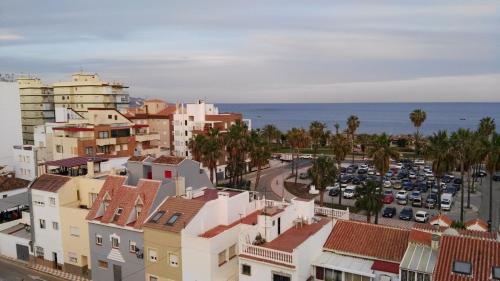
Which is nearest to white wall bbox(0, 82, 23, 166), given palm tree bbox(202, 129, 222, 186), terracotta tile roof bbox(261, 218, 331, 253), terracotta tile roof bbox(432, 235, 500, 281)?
palm tree bbox(202, 129, 222, 186)

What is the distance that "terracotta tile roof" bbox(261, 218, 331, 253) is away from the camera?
89.2ft

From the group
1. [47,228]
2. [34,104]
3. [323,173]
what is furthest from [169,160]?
[34,104]

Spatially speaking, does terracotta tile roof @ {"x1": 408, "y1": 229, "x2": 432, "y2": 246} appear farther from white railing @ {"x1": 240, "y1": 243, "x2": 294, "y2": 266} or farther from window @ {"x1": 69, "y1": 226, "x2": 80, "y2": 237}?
window @ {"x1": 69, "y1": 226, "x2": 80, "y2": 237}

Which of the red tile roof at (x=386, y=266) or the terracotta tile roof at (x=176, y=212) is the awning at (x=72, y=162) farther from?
the red tile roof at (x=386, y=266)

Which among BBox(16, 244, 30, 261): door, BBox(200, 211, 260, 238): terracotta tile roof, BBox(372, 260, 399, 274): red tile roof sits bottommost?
BBox(16, 244, 30, 261): door

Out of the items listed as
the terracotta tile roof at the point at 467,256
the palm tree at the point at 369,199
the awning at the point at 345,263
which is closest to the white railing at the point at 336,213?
→ the awning at the point at 345,263

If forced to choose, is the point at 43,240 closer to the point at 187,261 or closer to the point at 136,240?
the point at 136,240

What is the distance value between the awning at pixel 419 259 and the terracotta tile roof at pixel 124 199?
1900 cm

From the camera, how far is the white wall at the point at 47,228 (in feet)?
129

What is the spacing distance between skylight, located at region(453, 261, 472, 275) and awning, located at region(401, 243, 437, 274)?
1182mm

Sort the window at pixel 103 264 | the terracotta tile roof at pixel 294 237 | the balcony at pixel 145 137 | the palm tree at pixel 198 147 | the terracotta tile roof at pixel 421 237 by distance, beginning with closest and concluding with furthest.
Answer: the terracotta tile roof at pixel 421 237 → the terracotta tile roof at pixel 294 237 → the window at pixel 103 264 → the palm tree at pixel 198 147 → the balcony at pixel 145 137

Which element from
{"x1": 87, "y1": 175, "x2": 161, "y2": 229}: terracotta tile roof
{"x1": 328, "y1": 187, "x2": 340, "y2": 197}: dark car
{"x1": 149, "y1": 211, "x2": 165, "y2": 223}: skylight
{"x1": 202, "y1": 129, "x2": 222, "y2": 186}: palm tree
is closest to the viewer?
{"x1": 149, "y1": 211, "x2": 165, "y2": 223}: skylight

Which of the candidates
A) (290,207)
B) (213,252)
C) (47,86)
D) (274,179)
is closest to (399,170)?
(274,179)

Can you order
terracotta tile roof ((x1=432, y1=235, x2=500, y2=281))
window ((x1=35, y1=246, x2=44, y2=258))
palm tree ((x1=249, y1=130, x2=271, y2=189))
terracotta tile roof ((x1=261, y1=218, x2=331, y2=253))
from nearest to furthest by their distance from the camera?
1. terracotta tile roof ((x1=432, y1=235, x2=500, y2=281))
2. terracotta tile roof ((x1=261, y1=218, x2=331, y2=253))
3. window ((x1=35, y1=246, x2=44, y2=258))
4. palm tree ((x1=249, y1=130, x2=271, y2=189))
